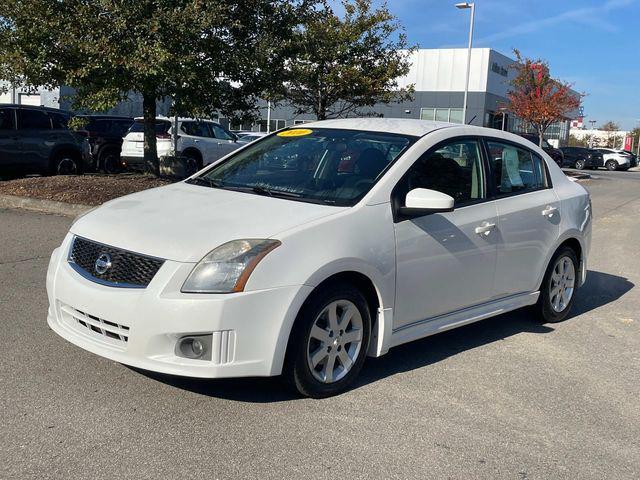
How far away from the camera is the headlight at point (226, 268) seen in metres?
3.50

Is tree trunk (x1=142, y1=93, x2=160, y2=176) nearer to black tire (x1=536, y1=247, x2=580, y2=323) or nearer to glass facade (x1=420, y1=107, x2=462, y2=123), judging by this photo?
black tire (x1=536, y1=247, x2=580, y2=323)

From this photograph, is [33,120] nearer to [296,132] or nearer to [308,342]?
[296,132]

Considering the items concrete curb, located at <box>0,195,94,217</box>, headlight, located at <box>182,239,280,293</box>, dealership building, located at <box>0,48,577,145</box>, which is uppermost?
dealership building, located at <box>0,48,577,145</box>

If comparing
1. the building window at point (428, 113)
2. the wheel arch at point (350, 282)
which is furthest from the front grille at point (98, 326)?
the building window at point (428, 113)

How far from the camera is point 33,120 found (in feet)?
46.0

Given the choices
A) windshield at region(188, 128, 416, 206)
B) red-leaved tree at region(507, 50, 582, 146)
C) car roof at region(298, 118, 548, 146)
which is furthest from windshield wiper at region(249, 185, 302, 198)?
red-leaved tree at region(507, 50, 582, 146)

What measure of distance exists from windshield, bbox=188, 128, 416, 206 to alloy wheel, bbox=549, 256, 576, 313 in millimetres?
2091

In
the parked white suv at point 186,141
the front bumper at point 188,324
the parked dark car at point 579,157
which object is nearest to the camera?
the front bumper at point 188,324

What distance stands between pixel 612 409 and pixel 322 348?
1850 mm

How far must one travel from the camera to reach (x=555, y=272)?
5805mm

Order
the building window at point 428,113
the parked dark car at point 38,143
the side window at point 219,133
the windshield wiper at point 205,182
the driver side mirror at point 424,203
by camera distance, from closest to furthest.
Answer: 1. the driver side mirror at point 424,203
2. the windshield wiper at point 205,182
3. the parked dark car at point 38,143
4. the side window at point 219,133
5. the building window at point 428,113

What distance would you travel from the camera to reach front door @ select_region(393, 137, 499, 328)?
14.1ft

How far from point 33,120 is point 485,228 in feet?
39.2

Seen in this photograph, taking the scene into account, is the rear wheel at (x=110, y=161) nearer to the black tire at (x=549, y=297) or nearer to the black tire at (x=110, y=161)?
the black tire at (x=110, y=161)
